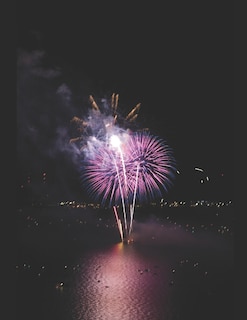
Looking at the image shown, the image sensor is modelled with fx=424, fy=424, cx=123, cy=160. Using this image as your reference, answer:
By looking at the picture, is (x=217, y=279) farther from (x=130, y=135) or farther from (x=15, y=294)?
(x=130, y=135)

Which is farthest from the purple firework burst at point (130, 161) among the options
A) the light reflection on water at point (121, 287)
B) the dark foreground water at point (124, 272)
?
the light reflection on water at point (121, 287)

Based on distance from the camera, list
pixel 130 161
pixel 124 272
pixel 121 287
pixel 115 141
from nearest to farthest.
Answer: pixel 121 287
pixel 124 272
pixel 115 141
pixel 130 161

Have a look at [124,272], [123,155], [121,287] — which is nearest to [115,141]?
[123,155]

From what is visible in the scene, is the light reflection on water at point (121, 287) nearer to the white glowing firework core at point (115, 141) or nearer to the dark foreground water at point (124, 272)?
the dark foreground water at point (124, 272)

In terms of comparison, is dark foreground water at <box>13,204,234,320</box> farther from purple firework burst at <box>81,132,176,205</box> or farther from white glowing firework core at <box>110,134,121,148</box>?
white glowing firework core at <box>110,134,121,148</box>

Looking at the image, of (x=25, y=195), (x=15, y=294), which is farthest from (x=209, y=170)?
(x=15, y=294)

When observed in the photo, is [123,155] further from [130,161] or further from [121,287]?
[121,287]

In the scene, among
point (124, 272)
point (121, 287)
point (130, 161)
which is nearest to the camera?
point (121, 287)
